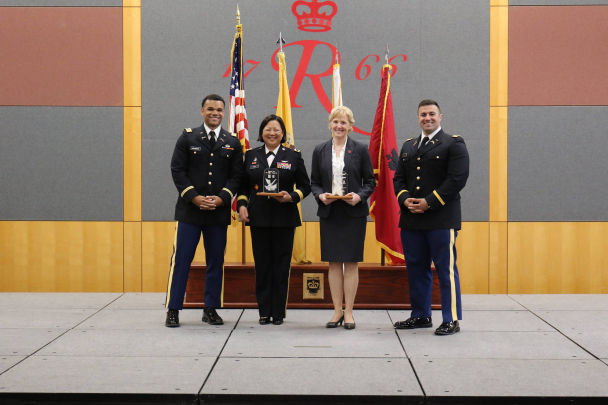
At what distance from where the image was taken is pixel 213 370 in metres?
3.08

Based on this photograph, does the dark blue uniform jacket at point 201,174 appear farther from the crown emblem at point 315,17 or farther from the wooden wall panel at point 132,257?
the crown emblem at point 315,17

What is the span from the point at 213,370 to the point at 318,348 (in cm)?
74

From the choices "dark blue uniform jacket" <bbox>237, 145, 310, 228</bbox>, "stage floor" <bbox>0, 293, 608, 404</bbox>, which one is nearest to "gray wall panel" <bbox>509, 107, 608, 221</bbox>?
"stage floor" <bbox>0, 293, 608, 404</bbox>

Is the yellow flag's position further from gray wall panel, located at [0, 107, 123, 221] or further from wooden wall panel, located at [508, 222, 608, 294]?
wooden wall panel, located at [508, 222, 608, 294]

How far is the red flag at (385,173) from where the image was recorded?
186 inches

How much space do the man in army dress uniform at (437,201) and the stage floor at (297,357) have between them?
0.39 metres

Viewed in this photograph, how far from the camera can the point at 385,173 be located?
4750mm

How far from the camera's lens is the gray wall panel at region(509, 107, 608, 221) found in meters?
5.55

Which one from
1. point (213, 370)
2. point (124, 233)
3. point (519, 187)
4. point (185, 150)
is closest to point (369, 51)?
point (519, 187)

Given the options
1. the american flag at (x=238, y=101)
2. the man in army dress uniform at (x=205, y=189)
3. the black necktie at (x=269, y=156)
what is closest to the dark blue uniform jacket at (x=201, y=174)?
the man in army dress uniform at (x=205, y=189)

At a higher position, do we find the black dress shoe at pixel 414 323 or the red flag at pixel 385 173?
the red flag at pixel 385 173

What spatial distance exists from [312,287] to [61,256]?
8.66 feet

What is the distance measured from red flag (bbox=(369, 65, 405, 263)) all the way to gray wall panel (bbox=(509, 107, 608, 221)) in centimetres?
151

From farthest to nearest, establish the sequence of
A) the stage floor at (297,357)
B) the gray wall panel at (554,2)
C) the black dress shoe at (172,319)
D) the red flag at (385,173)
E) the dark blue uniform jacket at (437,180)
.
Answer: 1. the gray wall panel at (554,2)
2. the red flag at (385,173)
3. the black dress shoe at (172,319)
4. the dark blue uniform jacket at (437,180)
5. the stage floor at (297,357)
